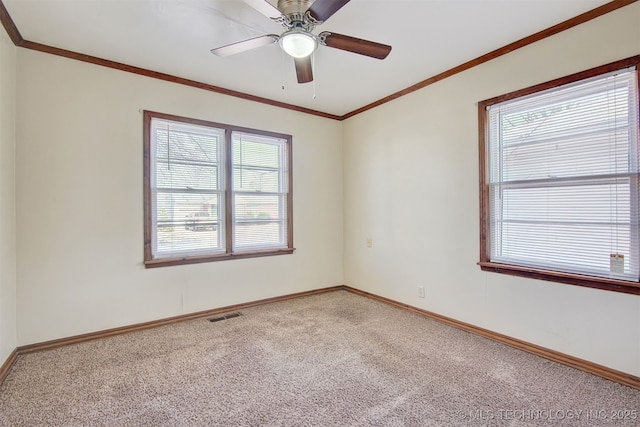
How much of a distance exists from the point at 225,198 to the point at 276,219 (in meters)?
0.75

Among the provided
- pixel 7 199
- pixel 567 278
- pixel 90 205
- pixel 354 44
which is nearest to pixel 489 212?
pixel 567 278

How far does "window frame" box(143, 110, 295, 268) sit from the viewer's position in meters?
3.10

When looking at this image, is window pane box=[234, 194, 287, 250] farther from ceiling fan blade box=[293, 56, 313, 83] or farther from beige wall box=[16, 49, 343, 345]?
ceiling fan blade box=[293, 56, 313, 83]

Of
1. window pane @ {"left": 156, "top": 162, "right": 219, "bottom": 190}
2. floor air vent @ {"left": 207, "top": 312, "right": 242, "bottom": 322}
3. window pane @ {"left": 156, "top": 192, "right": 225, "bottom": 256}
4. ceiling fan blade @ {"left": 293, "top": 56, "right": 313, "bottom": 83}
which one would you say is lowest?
floor air vent @ {"left": 207, "top": 312, "right": 242, "bottom": 322}

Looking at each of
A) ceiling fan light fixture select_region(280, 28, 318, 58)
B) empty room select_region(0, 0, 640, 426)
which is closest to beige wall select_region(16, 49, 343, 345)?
empty room select_region(0, 0, 640, 426)

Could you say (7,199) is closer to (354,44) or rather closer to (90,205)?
(90,205)

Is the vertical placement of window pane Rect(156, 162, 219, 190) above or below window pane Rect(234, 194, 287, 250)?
above

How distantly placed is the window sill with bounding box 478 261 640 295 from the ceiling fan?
2095mm

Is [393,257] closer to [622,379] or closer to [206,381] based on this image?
[622,379]

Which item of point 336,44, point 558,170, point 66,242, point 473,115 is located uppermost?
point 336,44

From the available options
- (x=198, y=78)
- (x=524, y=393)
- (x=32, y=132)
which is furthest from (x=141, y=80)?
(x=524, y=393)

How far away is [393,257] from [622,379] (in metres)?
2.17

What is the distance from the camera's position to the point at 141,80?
309cm

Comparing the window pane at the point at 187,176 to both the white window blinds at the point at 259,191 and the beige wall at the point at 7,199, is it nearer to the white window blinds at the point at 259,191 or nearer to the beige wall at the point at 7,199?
the white window blinds at the point at 259,191
